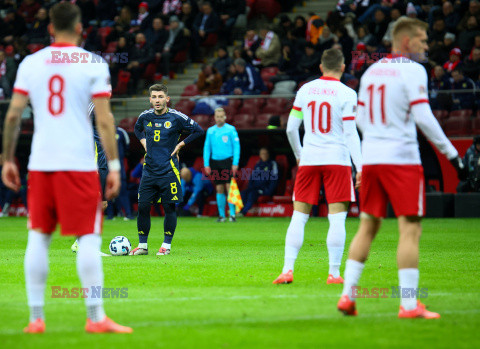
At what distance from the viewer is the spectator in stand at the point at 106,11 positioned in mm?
29281

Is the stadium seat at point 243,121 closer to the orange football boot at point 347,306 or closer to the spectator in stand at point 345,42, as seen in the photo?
the spectator in stand at point 345,42

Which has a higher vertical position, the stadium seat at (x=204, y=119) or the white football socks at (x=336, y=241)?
the stadium seat at (x=204, y=119)

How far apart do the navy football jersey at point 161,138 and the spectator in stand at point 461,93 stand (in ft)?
32.4

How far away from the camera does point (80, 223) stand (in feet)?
18.4

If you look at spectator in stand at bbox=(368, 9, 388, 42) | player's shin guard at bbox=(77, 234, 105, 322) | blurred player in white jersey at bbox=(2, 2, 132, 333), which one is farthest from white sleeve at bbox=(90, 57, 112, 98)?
spectator in stand at bbox=(368, 9, 388, 42)

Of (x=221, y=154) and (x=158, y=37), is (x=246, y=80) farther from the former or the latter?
(x=158, y=37)

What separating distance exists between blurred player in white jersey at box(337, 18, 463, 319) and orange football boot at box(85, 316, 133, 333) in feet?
5.71

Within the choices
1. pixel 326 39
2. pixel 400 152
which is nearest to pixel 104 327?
pixel 400 152

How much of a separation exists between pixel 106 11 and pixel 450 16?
12486mm

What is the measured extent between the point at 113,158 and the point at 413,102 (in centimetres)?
227

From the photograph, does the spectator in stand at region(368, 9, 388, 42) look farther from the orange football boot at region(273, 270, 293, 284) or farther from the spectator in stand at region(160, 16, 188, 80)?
the orange football boot at region(273, 270, 293, 284)

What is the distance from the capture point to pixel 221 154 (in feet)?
65.5

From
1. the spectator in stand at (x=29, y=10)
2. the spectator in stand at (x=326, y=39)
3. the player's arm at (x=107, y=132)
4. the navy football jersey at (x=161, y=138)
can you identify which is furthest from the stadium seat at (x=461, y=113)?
the spectator in stand at (x=29, y=10)

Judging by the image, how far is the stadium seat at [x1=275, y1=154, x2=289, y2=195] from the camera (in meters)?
22.2
